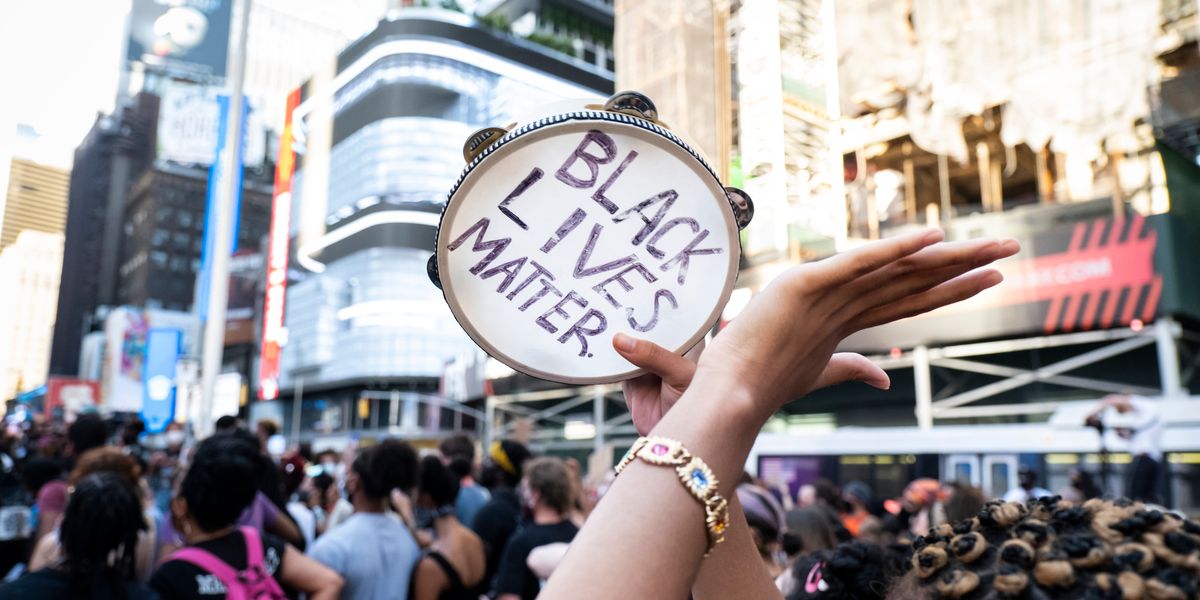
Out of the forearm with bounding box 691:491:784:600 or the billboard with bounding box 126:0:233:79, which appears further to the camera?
the billboard with bounding box 126:0:233:79

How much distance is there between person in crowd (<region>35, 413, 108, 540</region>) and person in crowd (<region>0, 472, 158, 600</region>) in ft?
2.31

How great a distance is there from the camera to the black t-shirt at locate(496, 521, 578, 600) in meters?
3.66

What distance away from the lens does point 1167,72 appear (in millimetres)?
13969

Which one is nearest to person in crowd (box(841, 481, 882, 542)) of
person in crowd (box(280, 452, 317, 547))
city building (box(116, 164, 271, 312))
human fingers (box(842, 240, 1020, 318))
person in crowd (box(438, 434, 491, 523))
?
person in crowd (box(438, 434, 491, 523))

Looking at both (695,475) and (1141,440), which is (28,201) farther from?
(1141,440)

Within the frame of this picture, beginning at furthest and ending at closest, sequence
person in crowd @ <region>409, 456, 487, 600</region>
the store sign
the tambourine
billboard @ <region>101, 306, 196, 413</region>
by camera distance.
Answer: the store sign
billboard @ <region>101, 306, 196, 413</region>
person in crowd @ <region>409, 456, 487, 600</region>
the tambourine

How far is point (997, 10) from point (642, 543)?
17.2m

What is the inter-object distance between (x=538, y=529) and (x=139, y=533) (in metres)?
A: 1.68

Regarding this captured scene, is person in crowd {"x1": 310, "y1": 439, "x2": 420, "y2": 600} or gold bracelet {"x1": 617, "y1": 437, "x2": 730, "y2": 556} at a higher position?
A: gold bracelet {"x1": 617, "y1": 437, "x2": 730, "y2": 556}

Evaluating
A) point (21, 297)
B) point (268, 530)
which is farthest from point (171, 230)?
point (268, 530)

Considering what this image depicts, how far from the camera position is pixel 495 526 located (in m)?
4.84

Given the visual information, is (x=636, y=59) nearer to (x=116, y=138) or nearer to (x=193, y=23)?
(x=193, y=23)

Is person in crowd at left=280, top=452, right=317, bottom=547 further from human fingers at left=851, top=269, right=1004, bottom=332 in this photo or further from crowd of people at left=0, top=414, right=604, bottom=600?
human fingers at left=851, top=269, right=1004, bottom=332

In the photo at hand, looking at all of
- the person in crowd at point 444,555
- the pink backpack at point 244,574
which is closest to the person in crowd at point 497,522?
the person in crowd at point 444,555
